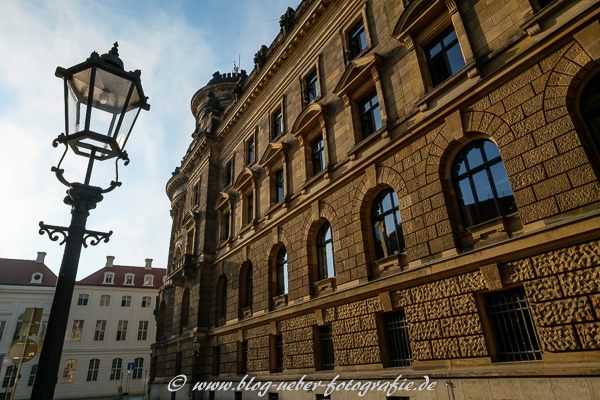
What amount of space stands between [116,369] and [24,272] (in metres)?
17.0

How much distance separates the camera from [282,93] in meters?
20.8

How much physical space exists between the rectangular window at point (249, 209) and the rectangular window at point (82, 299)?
111ft

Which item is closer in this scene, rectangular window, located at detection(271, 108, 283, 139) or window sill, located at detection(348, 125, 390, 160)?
window sill, located at detection(348, 125, 390, 160)

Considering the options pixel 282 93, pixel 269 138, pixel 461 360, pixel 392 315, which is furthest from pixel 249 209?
pixel 461 360

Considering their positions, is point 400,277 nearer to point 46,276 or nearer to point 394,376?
point 394,376

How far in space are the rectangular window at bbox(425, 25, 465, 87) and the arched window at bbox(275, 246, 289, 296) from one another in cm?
1034

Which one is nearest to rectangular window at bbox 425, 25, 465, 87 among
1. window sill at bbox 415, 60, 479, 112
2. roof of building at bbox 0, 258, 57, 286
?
window sill at bbox 415, 60, 479, 112

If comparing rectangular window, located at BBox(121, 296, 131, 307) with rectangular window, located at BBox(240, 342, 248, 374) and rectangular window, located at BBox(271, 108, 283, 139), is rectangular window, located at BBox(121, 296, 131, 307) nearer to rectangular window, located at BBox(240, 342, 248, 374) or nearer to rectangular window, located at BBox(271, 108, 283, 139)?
rectangular window, located at BBox(240, 342, 248, 374)

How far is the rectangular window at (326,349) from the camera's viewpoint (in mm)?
13619

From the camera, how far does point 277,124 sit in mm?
21406

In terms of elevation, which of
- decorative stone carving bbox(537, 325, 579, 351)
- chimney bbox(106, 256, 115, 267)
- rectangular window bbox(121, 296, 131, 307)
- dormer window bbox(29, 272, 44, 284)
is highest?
chimney bbox(106, 256, 115, 267)

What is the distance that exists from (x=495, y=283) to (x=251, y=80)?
1952 cm

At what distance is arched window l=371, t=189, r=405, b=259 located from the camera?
480 inches

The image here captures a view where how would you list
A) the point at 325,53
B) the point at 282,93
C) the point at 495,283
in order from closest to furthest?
the point at 495,283 → the point at 325,53 → the point at 282,93
